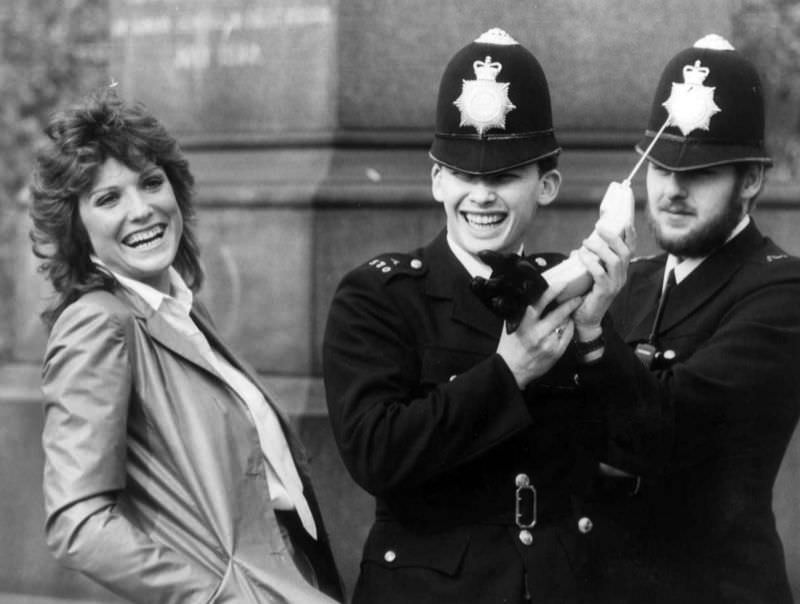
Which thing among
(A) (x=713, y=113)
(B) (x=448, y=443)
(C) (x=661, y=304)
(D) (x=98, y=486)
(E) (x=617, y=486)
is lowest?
(E) (x=617, y=486)

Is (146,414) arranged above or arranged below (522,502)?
above

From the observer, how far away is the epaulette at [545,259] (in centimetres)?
394

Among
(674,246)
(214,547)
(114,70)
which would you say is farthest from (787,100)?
(214,547)

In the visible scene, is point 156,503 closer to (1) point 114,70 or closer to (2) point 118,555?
(2) point 118,555

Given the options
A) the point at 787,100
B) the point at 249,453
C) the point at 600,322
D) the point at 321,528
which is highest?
the point at 600,322

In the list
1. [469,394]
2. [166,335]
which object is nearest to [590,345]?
[469,394]

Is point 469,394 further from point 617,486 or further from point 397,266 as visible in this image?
point 617,486

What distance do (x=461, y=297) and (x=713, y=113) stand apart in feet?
2.66

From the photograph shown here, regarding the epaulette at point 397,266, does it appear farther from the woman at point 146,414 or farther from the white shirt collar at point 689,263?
the white shirt collar at point 689,263

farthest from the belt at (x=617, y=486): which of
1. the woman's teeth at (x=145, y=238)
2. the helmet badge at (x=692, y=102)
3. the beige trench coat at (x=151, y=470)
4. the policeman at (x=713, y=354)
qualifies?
the woman's teeth at (x=145, y=238)

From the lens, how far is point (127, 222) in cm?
412

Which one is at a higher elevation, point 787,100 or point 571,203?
point 571,203

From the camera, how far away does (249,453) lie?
4.00 metres

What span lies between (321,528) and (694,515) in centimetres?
87
